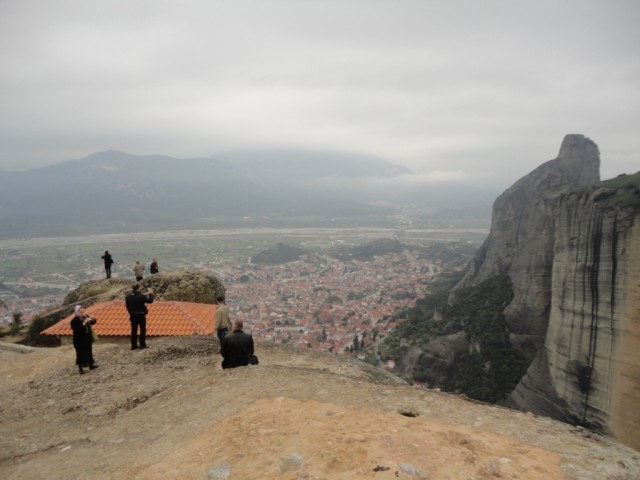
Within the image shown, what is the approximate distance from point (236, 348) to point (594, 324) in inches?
1099

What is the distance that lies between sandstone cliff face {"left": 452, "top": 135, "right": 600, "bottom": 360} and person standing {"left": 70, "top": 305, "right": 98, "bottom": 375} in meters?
38.1

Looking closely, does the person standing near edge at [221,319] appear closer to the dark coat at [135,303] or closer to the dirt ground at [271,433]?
the dirt ground at [271,433]

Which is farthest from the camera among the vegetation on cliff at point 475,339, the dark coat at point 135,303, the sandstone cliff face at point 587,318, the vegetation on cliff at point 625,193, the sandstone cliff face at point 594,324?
the vegetation on cliff at point 475,339

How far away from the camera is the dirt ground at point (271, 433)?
5.30m

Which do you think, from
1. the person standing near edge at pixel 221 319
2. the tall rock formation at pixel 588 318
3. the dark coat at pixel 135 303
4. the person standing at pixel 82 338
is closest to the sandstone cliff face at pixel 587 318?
the tall rock formation at pixel 588 318

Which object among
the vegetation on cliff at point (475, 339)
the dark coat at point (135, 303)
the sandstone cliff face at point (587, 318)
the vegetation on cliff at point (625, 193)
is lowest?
the vegetation on cliff at point (475, 339)

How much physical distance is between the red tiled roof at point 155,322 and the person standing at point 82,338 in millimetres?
3673

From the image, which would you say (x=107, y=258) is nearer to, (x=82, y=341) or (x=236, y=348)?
(x=82, y=341)

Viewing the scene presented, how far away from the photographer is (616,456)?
573 centimetres

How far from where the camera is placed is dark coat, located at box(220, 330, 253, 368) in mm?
9234

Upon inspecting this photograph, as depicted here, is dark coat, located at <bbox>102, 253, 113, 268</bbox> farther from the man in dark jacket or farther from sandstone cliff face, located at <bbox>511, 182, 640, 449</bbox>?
sandstone cliff face, located at <bbox>511, 182, 640, 449</bbox>

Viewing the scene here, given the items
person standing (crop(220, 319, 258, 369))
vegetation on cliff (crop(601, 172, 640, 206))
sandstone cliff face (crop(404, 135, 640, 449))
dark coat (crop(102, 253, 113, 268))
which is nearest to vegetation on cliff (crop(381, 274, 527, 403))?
sandstone cliff face (crop(404, 135, 640, 449))

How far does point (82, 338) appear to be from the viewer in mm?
10406

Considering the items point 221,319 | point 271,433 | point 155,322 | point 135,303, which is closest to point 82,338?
point 135,303
